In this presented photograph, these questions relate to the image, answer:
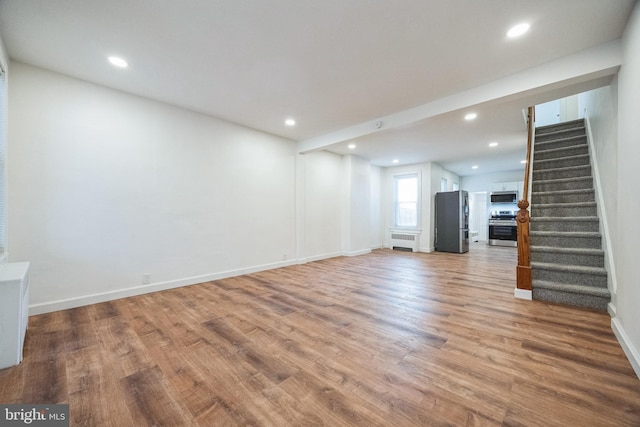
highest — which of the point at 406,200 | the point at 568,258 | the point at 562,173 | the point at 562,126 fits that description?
the point at 562,126

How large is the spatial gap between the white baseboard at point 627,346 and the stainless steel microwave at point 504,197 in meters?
7.34

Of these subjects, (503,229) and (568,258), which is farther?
(503,229)

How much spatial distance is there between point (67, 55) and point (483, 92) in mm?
4662

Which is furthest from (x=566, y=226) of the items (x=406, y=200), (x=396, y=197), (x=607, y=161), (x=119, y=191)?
(x=119, y=191)

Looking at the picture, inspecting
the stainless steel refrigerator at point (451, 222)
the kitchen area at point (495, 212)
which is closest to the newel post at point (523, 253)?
the stainless steel refrigerator at point (451, 222)

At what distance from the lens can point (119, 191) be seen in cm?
331

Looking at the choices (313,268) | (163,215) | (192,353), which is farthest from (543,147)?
(163,215)

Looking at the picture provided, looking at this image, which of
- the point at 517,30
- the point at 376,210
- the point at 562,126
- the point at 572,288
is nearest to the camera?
the point at 517,30

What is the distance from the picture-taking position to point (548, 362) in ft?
6.15

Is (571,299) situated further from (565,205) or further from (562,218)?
(565,205)

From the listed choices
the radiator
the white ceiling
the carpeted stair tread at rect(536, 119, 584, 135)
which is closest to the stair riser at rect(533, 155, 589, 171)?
the carpeted stair tread at rect(536, 119, 584, 135)

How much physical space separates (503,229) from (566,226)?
17.8 feet

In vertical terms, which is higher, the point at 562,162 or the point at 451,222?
the point at 562,162

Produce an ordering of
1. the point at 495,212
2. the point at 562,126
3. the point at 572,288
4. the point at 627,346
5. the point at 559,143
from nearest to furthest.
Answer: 1. the point at 627,346
2. the point at 572,288
3. the point at 559,143
4. the point at 562,126
5. the point at 495,212
